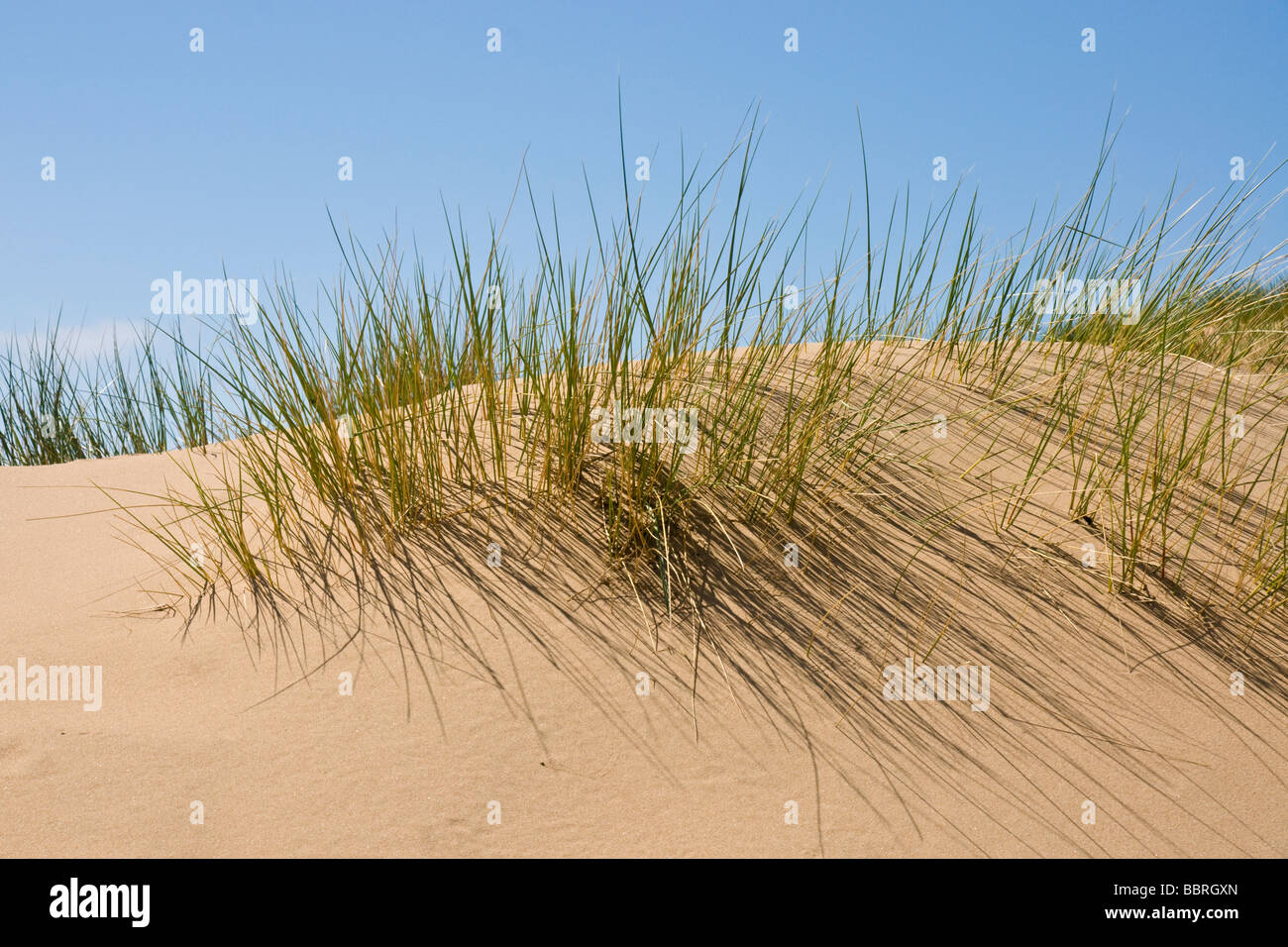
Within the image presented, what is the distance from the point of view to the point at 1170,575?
3.00 m

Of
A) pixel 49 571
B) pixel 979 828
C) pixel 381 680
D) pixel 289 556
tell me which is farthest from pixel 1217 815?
pixel 49 571

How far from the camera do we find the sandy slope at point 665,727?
6.75 feet

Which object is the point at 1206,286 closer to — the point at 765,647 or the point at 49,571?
the point at 765,647

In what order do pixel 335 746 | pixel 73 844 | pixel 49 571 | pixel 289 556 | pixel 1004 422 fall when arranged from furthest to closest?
pixel 1004 422, pixel 49 571, pixel 289 556, pixel 335 746, pixel 73 844

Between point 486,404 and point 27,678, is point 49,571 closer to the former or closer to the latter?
point 27,678

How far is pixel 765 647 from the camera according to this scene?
100.0 inches

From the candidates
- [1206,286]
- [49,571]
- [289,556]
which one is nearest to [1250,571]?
[1206,286]

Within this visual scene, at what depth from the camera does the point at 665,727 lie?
230cm

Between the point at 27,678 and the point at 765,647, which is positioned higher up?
the point at 765,647

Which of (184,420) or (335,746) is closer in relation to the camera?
(335,746)

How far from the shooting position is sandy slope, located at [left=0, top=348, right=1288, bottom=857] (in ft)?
6.75

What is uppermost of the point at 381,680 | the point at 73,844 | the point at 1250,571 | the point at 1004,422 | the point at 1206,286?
the point at 1206,286

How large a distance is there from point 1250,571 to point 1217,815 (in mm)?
1059

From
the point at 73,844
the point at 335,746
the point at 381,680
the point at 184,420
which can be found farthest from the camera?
the point at 184,420
